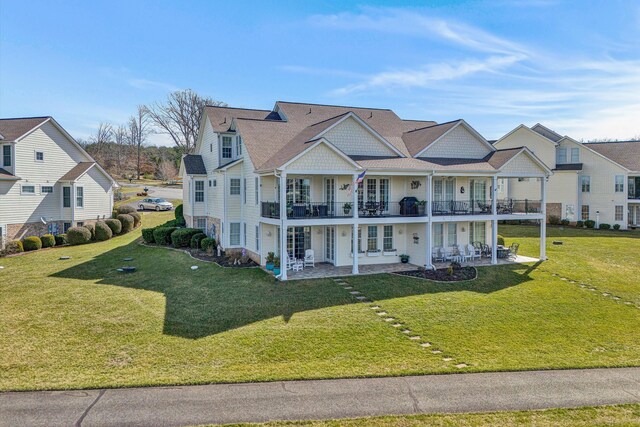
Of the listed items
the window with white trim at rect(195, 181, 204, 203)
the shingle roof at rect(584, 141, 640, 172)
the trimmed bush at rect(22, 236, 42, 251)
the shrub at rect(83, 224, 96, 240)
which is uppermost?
the shingle roof at rect(584, 141, 640, 172)

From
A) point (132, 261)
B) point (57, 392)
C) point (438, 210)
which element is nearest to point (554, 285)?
point (438, 210)

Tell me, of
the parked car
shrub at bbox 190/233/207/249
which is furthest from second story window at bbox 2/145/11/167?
the parked car

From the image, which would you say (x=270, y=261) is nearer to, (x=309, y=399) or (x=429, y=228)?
(x=429, y=228)

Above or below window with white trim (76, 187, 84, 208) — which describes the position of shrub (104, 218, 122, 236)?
below

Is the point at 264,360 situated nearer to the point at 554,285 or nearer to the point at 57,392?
the point at 57,392

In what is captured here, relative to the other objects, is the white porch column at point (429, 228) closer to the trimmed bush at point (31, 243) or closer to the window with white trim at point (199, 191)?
the window with white trim at point (199, 191)

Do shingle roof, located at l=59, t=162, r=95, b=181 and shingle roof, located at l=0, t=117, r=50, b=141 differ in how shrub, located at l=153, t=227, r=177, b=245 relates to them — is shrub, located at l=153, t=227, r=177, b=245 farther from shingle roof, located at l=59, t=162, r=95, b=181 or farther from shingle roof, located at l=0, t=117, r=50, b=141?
shingle roof, located at l=0, t=117, r=50, b=141
